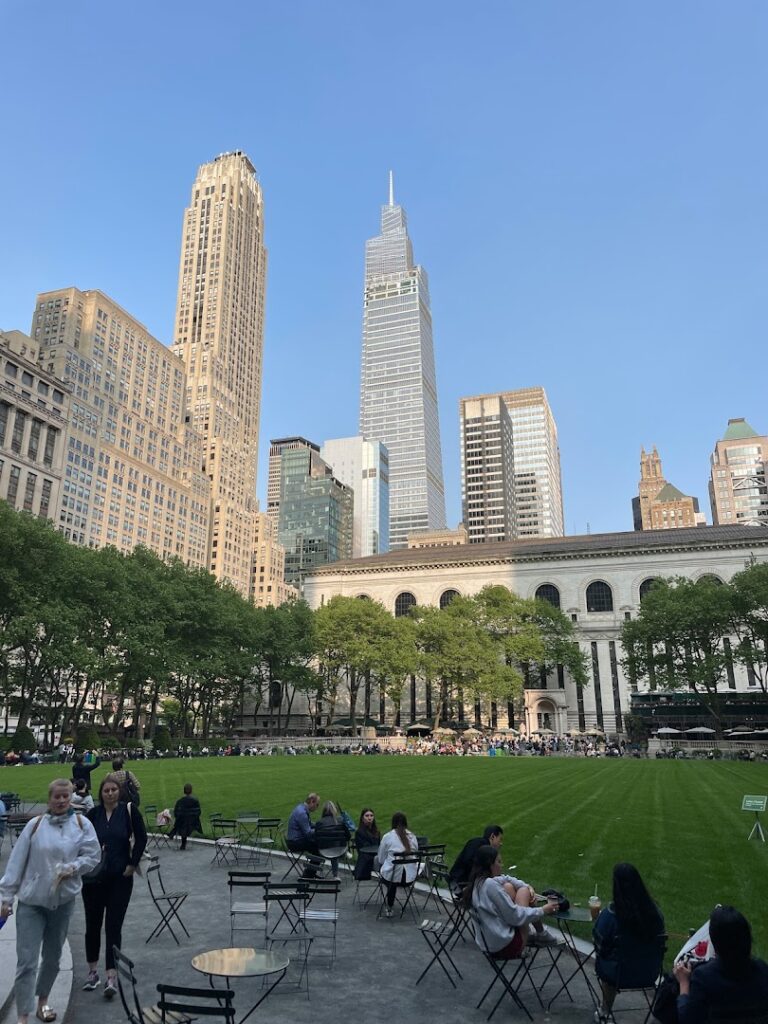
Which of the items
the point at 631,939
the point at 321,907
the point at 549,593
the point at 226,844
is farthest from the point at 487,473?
Answer: the point at 631,939

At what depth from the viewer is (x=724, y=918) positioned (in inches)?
199

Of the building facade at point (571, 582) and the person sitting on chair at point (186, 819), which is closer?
the person sitting on chair at point (186, 819)

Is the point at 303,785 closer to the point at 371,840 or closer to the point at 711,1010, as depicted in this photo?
the point at 371,840

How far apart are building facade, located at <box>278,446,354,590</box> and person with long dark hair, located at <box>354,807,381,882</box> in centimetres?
17199

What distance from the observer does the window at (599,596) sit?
290 feet

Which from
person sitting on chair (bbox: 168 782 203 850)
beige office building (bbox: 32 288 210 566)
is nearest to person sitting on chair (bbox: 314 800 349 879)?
person sitting on chair (bbox: 168 782 203 850)

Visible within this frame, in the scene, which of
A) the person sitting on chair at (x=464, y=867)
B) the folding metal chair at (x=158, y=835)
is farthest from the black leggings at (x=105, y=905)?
the folding metal chair at (x=158, y=835)

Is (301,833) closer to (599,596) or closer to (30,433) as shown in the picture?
(599,596)

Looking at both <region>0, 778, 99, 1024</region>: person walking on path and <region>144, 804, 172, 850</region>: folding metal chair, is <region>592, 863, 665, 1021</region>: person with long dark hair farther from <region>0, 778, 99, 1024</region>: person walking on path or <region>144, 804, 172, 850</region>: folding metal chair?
<region>144, 804, 172, 850</region>: folding metal chair

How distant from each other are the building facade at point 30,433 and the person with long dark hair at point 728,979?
89899 mm

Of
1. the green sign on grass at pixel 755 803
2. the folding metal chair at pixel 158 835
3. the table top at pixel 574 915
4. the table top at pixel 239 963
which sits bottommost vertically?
the folding metal chair at pixel 158 835

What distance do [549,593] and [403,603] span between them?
63.6ft

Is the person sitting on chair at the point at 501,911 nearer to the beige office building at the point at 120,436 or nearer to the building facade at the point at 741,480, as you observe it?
the beige office building at the point at 120,436

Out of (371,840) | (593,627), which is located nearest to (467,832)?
(371,840)
